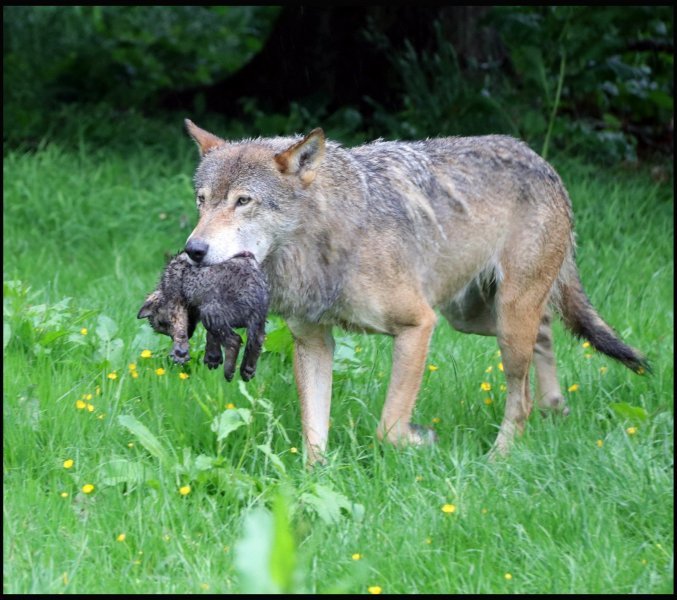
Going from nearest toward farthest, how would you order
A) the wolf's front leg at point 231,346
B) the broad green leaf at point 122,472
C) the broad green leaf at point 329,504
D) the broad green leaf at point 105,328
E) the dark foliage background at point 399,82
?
1. the broad green leaf at point 329,504
2. the broad green leaf at point 122,472
3. the wolf's front leg at point 231,346
4. the broad green leaf at point 105,328
5. the dark foliage background at point 399,82

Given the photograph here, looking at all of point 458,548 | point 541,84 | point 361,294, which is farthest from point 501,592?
point 541,84

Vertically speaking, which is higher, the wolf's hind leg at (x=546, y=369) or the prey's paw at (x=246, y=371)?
the prey's paw at (x=246, y=371)

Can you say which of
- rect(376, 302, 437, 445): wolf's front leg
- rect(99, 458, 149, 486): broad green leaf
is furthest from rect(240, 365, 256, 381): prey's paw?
rect(376, 302, 437, 445): wolf's front leg

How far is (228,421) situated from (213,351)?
1.04ft

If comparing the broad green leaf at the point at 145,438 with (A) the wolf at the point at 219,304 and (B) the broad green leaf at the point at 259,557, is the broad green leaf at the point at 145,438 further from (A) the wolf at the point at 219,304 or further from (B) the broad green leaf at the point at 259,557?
(B) the broad green leaf at the point at 259,557

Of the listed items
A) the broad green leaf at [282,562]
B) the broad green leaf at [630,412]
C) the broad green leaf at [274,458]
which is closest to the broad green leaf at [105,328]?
the broad green leaf at [274,458]

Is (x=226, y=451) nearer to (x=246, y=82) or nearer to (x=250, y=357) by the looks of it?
(x=250, y=357)

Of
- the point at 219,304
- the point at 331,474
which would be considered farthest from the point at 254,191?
the point at 331,474

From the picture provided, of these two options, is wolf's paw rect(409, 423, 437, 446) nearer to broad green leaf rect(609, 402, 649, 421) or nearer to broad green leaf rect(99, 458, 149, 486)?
broad green leaf rect(609, 402, 649, 421)

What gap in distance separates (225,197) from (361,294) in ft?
2.60

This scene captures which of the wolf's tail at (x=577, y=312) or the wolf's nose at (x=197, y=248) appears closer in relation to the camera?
the wolf's nose at (x=197, y=248)

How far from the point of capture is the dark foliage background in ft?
31.1

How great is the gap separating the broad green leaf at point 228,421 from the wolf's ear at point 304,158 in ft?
3.71

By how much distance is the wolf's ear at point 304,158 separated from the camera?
4.64m
